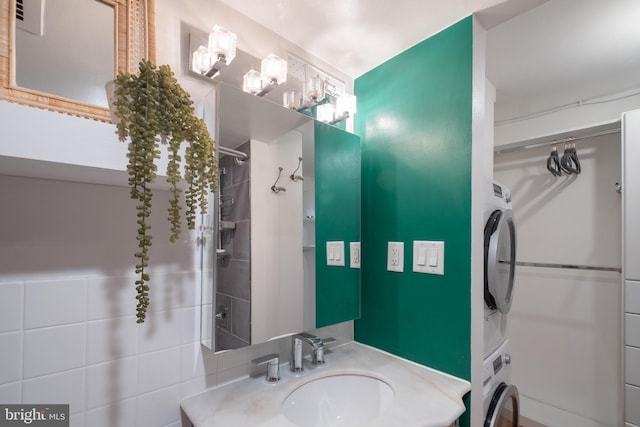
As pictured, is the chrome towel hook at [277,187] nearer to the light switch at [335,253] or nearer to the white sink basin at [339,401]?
the light switch at [335,253]

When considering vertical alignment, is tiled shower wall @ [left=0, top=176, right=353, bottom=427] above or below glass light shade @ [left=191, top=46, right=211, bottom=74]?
below

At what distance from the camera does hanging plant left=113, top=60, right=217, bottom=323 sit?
0.69 m

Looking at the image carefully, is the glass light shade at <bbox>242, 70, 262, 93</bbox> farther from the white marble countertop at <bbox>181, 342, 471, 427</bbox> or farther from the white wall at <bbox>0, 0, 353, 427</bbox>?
the white marble countertop at <bbox>181, 342, 471, 427</bbox>

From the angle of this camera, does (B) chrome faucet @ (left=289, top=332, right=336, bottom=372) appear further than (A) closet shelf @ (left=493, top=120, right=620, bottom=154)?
No

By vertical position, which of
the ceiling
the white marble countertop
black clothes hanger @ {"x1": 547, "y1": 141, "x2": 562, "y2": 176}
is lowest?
the white marble countertop

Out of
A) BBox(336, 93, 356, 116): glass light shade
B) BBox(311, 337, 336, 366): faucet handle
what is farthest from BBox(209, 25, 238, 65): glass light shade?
BBox(311, 337, 336, 366): faucet handle

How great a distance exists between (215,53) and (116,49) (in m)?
0.30

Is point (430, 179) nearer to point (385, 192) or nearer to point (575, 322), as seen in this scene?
point (385, 192)

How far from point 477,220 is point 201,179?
1.07 metres

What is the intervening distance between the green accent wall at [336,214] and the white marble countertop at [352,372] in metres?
0.23

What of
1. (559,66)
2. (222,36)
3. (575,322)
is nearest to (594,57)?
(559,66)

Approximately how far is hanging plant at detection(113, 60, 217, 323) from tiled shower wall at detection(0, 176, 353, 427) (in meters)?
0.24

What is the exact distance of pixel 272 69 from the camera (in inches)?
47.2

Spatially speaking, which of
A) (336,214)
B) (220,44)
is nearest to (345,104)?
(336,214)
